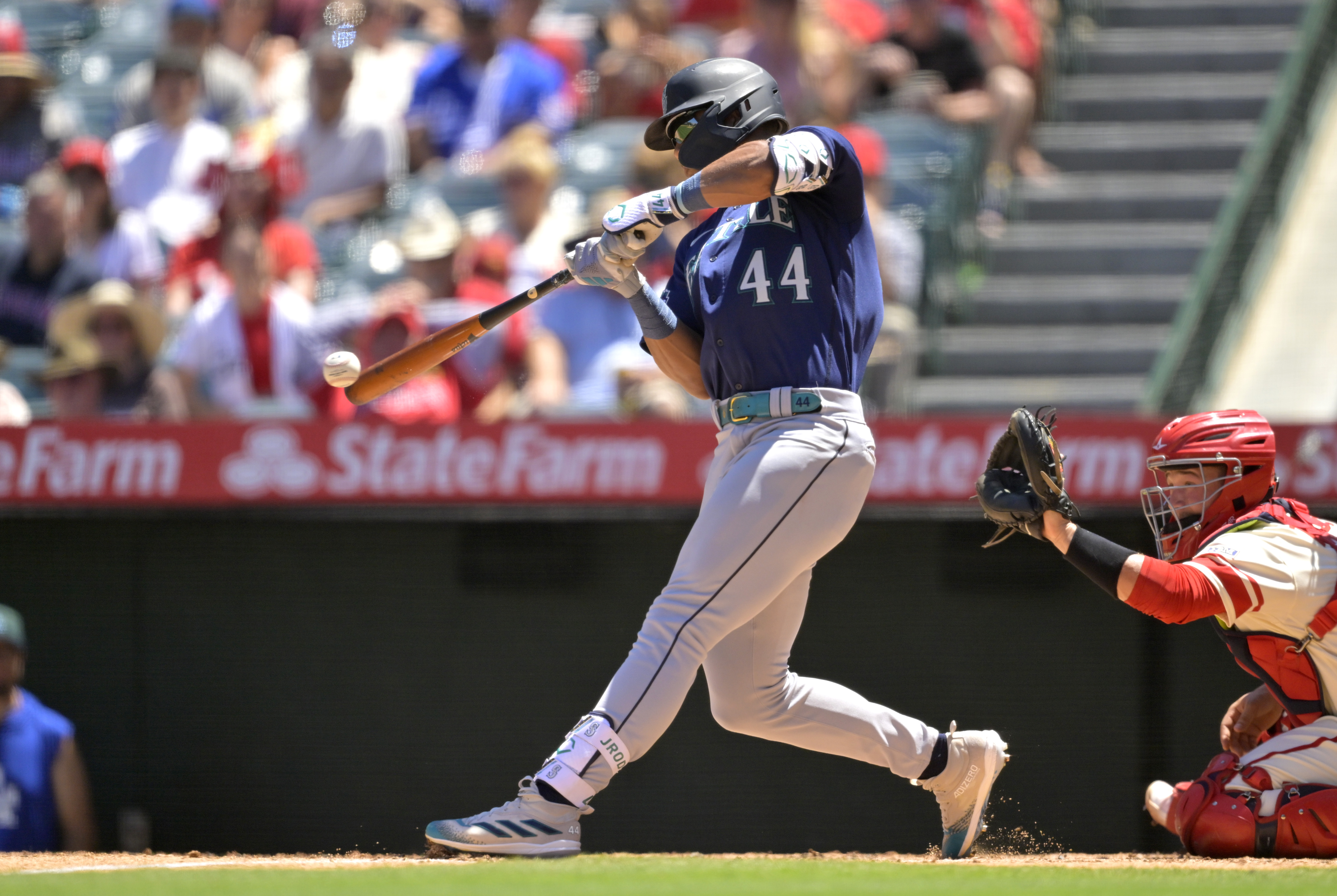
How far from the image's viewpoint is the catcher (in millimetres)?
3629

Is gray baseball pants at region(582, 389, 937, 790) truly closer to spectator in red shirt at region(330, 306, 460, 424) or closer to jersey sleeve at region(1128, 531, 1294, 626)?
jersey sleeve at region(1128, 531, 1294, 626)

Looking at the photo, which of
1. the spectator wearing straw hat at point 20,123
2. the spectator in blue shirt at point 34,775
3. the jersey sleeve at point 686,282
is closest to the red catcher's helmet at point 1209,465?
the jersey sleeve at point 686,282

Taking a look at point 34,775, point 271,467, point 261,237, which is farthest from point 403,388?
point 34,775

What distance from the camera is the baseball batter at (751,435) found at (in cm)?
347

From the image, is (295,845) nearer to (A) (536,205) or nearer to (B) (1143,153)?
(A) (536,205)

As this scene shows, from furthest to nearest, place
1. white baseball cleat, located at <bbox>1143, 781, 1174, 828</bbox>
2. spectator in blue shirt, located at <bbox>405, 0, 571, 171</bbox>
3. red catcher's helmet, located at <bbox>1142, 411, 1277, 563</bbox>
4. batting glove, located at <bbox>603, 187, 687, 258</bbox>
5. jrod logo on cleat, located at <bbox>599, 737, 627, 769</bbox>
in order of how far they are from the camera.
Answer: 1. spectator in blue shirt, located at <bbox>405, 0, 571, 171</bbox>
2. white baseball cleat, located at <bbox>1143, 781, 1174, 828</bbox>
3. red catcher's helmet, located at <bbox>1142, 411, 1277, 563</bbox>
4. batting glove, located at <bbox>603, 187, 687, 258</bbox>
5. jrod logo on cleat, located at <bbox>599, 737, 627, 769</bbox>

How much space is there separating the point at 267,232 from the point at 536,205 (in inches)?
50.7

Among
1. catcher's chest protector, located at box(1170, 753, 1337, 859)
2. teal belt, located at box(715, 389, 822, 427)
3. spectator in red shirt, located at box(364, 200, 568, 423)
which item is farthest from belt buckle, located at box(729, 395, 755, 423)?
spectator in red shirt, located at box(364, 200, 568, 423)

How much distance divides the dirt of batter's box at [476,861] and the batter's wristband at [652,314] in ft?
4.04

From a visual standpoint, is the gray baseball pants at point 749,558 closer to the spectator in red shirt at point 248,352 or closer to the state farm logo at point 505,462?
the state farm logo at point 505,462

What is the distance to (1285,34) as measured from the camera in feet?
31.4

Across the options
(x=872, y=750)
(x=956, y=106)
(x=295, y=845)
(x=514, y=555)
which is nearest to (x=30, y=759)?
(x=295, y=845)

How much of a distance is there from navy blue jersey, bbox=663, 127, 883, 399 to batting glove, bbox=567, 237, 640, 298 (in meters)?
0.18

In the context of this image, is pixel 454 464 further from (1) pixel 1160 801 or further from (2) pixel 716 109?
(1) pixel 1160 801
